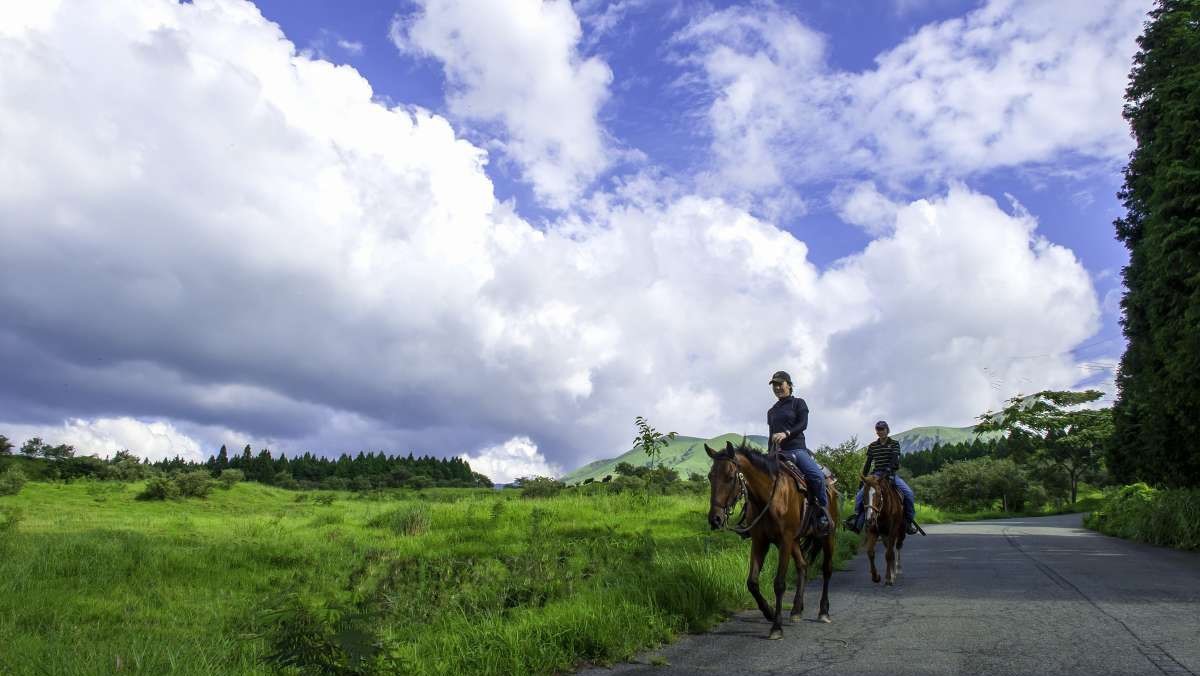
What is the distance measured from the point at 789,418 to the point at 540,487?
29387mm

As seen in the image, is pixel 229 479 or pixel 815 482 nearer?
pixel 815 482

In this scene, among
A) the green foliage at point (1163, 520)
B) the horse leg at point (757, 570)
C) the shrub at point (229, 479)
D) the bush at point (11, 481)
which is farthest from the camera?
the shrub at point (229, 479)

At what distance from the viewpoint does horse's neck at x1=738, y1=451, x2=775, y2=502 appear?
27.3 ft

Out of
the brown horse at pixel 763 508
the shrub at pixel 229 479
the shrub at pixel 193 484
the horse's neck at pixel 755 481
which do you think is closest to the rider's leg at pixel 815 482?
the brown horse at pixel 763 508

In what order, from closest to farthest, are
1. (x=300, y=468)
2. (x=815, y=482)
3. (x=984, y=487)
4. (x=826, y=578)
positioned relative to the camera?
(x=826, y=578) < (x=815, y=482) < (x=984, y=487) < (x=300, y=468)

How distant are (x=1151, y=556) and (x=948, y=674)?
582 inches

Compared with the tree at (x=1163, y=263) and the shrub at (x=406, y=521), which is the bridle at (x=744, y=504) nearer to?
the tree at (x=1163, y=263)

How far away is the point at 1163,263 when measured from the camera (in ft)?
58.5

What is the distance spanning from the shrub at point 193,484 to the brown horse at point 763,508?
135 feet

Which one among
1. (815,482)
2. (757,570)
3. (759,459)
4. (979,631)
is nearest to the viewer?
(979,631)

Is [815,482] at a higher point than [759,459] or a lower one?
lower

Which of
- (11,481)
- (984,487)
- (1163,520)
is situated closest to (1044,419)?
(984,487)

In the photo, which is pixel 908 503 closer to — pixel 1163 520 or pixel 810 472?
pixel 810 472

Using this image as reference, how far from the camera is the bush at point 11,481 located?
3363 centimetres
